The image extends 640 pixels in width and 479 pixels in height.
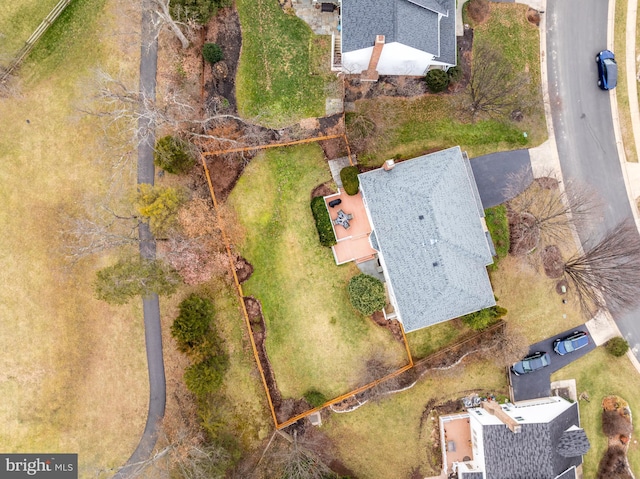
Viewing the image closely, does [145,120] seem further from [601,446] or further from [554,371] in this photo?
[601,446]

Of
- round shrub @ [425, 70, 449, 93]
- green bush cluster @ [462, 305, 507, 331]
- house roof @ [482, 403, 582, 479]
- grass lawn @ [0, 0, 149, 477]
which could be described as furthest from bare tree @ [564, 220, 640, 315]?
grass lawn @ [0, 0, 149, 477]

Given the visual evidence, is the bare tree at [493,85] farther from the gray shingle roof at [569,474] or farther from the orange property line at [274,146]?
the gray shingle roof at [569,474]

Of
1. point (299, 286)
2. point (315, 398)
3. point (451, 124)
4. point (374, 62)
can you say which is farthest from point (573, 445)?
point (374, 62)

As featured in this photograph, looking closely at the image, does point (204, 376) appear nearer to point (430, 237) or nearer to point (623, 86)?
point (430, 237)

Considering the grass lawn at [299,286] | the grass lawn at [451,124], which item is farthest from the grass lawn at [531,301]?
the grass lawn at [451,124]

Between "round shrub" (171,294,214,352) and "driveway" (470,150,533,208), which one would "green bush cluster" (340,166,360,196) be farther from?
"round shrub" (171,294,214,352)

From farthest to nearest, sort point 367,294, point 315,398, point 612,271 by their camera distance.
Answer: point 315,398 < point 367,294 < point 612,271

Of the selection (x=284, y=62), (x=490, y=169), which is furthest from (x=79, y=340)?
(x=490, y=169)
